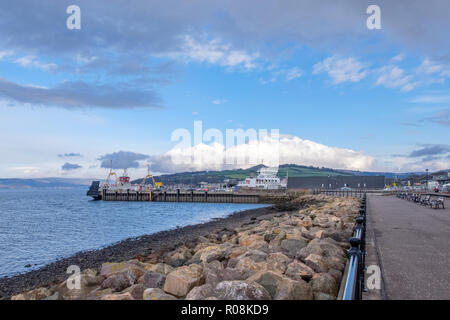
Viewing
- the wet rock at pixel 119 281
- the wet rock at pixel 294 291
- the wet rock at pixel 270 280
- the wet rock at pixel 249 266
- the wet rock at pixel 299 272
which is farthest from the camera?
the wet rock at pixel 119 281

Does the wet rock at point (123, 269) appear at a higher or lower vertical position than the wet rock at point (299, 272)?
lower

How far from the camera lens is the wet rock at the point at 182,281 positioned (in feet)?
19.3

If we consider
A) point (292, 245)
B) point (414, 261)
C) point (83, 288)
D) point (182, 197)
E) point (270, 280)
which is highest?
point (270, 280)

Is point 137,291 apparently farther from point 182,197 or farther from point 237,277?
point 182,197

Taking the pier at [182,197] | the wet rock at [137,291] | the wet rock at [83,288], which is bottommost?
the pier at [182,197]

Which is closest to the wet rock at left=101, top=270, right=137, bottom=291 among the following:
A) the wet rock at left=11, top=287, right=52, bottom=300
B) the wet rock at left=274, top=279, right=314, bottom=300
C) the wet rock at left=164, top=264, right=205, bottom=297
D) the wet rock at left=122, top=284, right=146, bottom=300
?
the wet rock at left=122, top=284, right=146, bottom=300

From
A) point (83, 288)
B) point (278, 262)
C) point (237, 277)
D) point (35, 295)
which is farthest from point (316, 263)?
point (35, 295)

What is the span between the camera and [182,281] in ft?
19.4

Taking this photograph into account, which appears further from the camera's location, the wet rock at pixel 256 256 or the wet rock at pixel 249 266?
the wet rock at pixel 256 256

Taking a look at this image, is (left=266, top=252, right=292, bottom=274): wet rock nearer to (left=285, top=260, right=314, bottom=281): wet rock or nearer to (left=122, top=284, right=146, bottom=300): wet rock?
(left=285, top=260, right=314, bottom=281): wet rock

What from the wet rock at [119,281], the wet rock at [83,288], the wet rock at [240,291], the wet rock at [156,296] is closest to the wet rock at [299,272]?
the wet rock at [240,291]

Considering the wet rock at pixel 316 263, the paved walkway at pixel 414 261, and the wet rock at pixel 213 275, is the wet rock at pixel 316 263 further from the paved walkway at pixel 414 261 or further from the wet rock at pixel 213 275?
the wet rock at pixel 213 275

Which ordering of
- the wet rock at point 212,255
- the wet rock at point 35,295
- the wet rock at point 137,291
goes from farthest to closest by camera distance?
the wet rock at point 212,255
the wet rock at point 35,295
the wet rock at point 137,291
